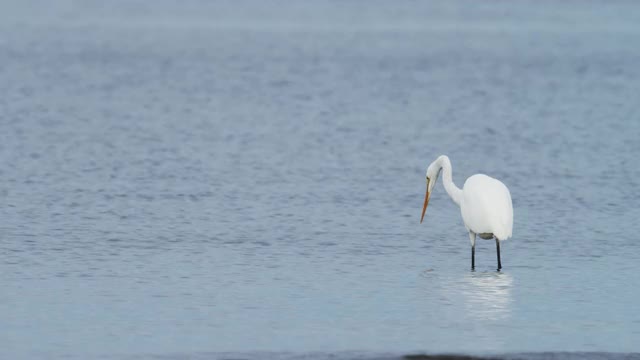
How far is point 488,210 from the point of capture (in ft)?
56.9

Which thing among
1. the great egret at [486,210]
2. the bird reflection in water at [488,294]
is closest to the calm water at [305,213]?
the bird reflection in water at [488,294]

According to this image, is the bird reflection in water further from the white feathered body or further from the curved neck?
the curved neck

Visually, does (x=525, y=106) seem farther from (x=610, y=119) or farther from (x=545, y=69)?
(x=545, y=69)

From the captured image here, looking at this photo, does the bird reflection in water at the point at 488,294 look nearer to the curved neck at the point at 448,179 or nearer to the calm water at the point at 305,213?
the calm water at the point at 305,213

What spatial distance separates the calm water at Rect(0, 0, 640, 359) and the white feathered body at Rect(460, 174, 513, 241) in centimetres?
49

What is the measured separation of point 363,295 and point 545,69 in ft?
151

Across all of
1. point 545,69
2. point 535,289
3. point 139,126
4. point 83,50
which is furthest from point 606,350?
point 83,50

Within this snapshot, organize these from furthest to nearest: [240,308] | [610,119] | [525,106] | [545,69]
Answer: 1. [545,69]
2. [525,106]
3. [610,119]
4. [240,308]

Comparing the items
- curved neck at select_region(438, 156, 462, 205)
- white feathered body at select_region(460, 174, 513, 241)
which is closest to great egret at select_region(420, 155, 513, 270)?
white feathered body at select_region(460, 174, 513, 241)

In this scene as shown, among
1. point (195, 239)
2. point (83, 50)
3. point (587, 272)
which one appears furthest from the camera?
point (83, 50)

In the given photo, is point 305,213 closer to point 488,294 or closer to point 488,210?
point 488,210

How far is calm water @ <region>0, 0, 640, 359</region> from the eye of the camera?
14.2m

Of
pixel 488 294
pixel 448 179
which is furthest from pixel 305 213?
pixel 488 294

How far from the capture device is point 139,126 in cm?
3481
